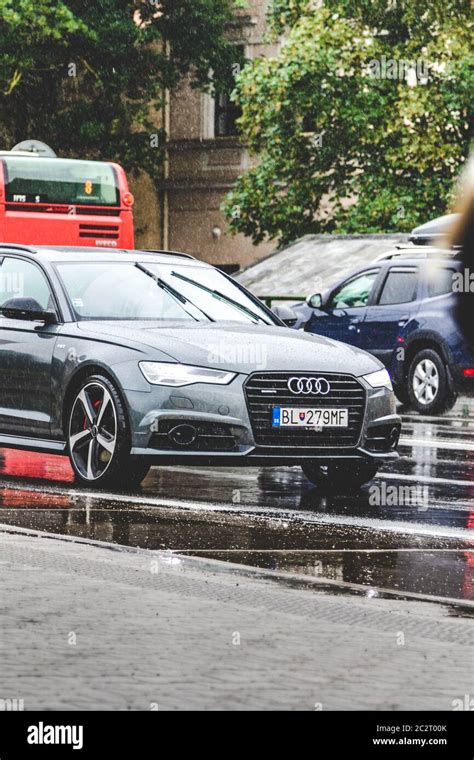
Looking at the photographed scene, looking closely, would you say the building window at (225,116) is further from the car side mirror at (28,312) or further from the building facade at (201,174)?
the car side mirror at (28,312)

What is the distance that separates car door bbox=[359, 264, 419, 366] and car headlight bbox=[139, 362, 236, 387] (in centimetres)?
1089

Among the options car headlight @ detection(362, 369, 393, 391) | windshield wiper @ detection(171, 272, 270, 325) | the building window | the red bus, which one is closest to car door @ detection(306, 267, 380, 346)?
the red bus

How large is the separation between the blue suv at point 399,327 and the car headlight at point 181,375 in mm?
9459

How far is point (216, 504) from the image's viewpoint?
1150cm

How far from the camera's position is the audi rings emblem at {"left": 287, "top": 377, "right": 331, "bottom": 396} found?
11.7 metres

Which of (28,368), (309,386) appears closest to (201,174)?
(28,368)

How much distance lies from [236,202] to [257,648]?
115ft

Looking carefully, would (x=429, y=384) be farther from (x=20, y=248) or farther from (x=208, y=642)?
(x=208, y=642)

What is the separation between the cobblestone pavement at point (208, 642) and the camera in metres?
5.39

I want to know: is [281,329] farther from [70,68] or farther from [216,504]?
[70,68]

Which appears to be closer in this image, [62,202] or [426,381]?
[426,381]

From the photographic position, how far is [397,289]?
2278 cm

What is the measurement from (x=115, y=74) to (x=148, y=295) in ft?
106

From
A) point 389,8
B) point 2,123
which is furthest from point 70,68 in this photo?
point 389,8
